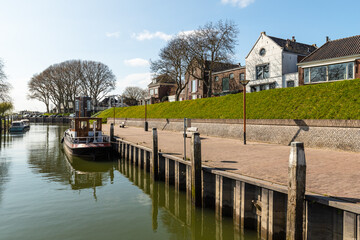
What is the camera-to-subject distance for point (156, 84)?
68.5 meters

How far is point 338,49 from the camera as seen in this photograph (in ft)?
86.3

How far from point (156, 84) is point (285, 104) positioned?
52.3 m

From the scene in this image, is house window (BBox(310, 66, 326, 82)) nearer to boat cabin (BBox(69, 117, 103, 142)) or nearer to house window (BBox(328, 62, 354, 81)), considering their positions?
house window (BBox(328, 62, 354, 81))

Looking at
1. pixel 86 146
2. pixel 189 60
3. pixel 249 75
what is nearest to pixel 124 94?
pixel 189 60

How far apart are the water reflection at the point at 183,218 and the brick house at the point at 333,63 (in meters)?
23.3

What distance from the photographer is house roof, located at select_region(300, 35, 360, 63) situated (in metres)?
24.9

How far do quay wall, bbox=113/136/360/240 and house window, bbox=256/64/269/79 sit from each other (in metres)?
26.5

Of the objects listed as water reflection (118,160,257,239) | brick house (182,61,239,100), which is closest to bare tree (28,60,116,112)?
brick house (182,61,239,100)

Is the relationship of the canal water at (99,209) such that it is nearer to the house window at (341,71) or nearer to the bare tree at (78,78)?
the house window at (341,71)

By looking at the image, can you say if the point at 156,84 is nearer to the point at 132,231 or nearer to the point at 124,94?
the point at 124,94

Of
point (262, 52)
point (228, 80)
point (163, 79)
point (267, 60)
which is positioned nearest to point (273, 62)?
point (267, 60)

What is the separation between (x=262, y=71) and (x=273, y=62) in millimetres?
2050

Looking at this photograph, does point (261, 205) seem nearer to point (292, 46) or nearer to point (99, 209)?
point (99, 209)

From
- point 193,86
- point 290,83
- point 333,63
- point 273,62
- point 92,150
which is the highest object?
point 273,62
